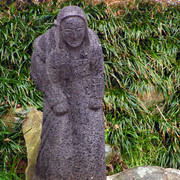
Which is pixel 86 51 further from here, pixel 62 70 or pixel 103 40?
pixel 103 40

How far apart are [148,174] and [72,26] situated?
181cm

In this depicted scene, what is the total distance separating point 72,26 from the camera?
1921 millimetres

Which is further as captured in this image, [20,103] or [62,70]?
[20,103]

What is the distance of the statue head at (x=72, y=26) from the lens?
75.2 inches

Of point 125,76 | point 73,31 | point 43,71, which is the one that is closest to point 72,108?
point 43,71

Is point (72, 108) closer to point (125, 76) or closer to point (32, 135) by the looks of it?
point (32, 135)

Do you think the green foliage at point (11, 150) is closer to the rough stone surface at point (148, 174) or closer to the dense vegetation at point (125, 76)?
the dense vegetation at point (125, 76)

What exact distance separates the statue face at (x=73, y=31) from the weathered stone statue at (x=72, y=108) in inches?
4.2

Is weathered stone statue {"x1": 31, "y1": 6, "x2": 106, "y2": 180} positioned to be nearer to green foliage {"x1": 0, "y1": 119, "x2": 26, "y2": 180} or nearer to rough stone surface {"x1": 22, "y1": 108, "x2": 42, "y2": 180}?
rough stone surface {"x1": 22, "y1": 108, "x2": 42, "y2": 180}

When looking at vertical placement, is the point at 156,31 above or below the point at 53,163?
above

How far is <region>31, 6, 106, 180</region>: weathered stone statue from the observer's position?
6.86 ft

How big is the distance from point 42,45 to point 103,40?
2.21m

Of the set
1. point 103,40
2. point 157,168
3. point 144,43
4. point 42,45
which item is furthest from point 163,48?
point 42,45

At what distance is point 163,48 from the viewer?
434 cm
